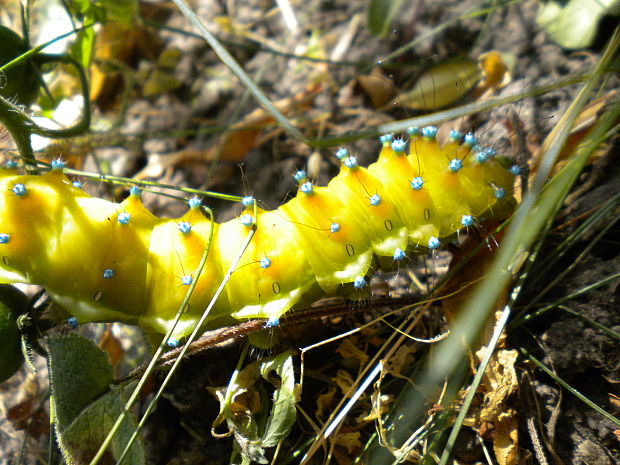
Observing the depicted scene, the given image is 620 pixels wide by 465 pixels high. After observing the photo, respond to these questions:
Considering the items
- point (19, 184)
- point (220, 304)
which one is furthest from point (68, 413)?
point (19, 184)

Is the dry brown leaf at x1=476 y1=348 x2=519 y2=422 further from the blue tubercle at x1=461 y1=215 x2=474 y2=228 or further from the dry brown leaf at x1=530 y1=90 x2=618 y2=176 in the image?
the dry brown leaf at x1=530 y1=90 x2=618 y2=176

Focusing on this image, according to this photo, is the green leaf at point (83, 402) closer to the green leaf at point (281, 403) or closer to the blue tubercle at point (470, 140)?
the green leaf at point (281, 403)

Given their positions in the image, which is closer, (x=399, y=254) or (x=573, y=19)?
(x=399, y=254)

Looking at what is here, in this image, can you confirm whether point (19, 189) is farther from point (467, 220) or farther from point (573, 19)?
point (573, 19)

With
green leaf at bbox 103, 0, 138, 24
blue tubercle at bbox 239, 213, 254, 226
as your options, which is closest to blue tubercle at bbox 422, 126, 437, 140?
blue tubercle at bbox 239, 213, 254, 226

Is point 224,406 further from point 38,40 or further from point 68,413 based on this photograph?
point 38,40

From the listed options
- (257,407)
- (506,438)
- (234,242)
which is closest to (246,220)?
(234,242)
